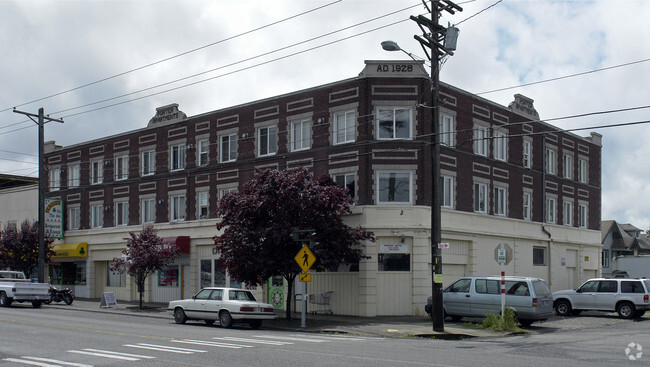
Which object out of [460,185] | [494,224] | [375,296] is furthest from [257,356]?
[494,224]

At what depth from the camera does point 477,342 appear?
758 inches

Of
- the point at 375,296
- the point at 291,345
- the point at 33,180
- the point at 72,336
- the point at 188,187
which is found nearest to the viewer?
the point at 291,345

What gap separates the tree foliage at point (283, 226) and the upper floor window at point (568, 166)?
17960mm

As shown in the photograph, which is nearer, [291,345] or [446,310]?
[291,345]

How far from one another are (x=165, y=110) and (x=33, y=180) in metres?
26.7

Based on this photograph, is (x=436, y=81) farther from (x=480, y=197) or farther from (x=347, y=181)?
(x=480, y=197)

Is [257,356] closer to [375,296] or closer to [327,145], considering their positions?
[375,296]

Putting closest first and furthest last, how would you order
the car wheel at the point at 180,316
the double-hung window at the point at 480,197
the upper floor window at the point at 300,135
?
1. the car wheel at the point at 180,316
2. the upper floor window at the point at 300,135
3. the double-hung window at the point at 480,197

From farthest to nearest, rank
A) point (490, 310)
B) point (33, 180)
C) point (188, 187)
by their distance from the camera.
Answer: point (33, 180)
point (188, 187)
point (490, 310)

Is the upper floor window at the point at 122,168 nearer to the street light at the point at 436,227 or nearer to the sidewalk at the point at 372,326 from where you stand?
the sidewalk at the point at 372,326

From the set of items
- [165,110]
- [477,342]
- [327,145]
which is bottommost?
[477,342]

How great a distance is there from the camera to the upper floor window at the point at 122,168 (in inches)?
1598

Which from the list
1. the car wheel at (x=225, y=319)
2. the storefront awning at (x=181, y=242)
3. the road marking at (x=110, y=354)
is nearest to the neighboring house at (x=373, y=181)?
the storefront awning at (x=181, y=242)

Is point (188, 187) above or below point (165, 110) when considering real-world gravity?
below
